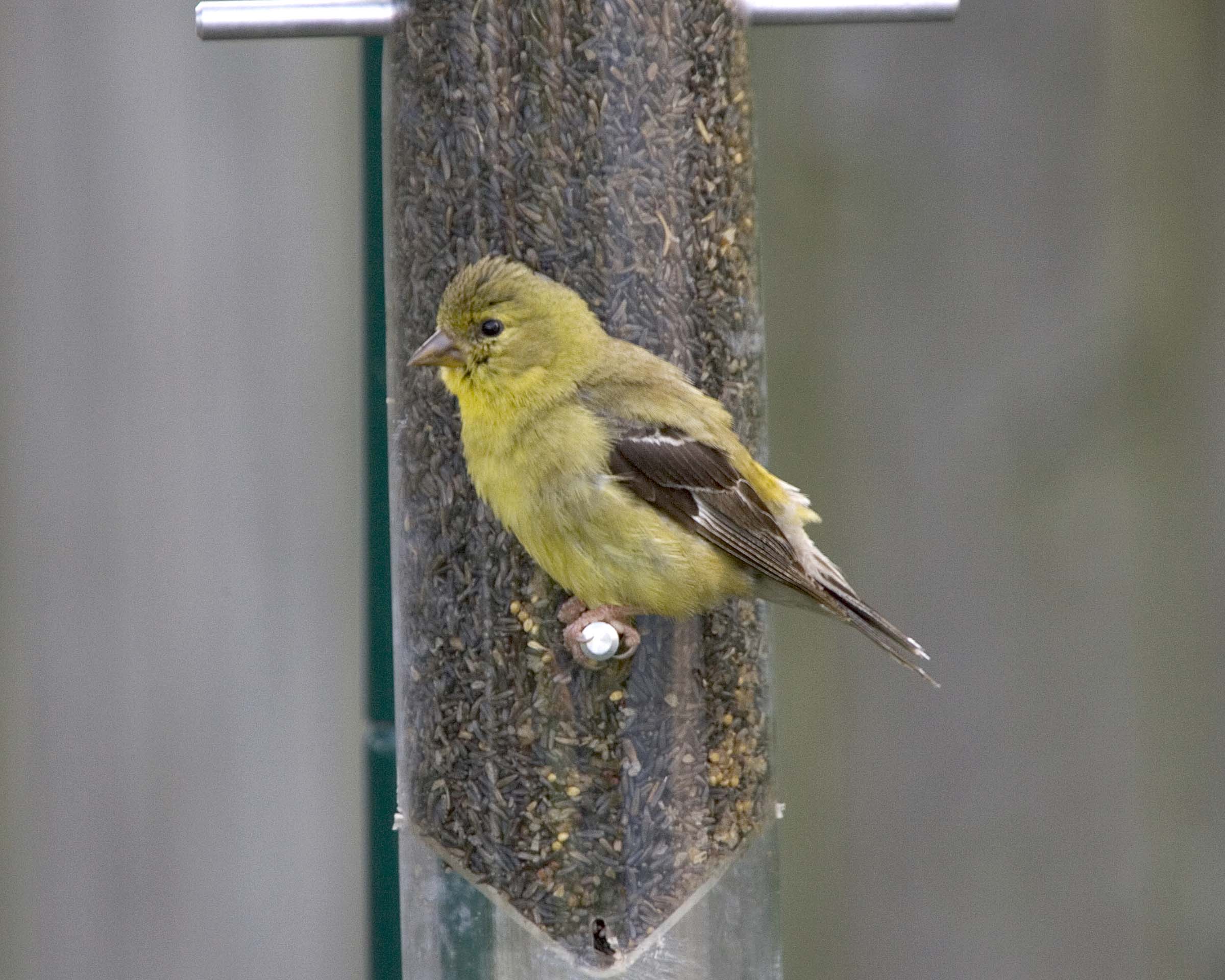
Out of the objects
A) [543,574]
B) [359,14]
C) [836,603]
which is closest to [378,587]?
[543,574]

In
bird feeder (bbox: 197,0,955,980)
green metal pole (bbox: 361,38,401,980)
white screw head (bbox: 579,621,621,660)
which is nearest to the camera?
white screw head (bbox: 579,621,621,660)

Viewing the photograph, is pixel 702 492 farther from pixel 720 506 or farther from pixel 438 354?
pixel 438 354

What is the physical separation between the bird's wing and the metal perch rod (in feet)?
3.01

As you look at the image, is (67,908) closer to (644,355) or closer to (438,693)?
(438,693)

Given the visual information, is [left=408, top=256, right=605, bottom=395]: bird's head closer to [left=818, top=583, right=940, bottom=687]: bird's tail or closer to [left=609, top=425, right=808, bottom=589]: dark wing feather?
[left=609, top=425, right=808, bottom=589]: dark wing feather

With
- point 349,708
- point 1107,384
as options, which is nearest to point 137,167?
point 349,708

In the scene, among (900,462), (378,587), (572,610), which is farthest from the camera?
(900,462)

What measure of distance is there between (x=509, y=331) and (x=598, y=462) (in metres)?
0.30

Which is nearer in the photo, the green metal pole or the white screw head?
the white screw head

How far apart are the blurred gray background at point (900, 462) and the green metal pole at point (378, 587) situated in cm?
50

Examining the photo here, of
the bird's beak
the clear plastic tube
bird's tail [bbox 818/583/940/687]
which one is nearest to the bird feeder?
the clear plastic tube

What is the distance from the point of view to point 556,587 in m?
3.26

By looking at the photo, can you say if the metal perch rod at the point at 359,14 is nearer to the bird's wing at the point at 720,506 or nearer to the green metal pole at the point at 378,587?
the green metal pole at the point at 378,587

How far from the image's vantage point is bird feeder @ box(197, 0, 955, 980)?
3.21 m
